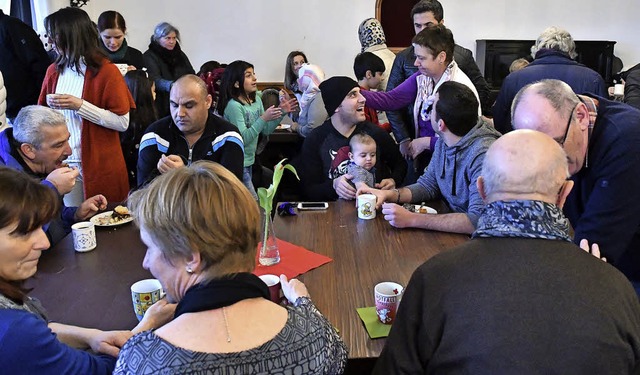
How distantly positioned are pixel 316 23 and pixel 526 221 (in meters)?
6.75

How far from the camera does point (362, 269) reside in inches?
71.1

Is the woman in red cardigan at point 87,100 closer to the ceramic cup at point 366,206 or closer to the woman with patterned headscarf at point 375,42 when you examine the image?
the ceramic cup at point 366,206

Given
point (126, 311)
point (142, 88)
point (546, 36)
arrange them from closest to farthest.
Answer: point (126, 311)
point (546, 36)
point (142, 88)

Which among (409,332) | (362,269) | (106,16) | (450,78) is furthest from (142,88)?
(409,332)

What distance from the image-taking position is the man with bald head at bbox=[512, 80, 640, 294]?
179 centimetres

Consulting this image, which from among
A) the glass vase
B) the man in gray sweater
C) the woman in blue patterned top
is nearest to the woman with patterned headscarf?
the man in gray sweater

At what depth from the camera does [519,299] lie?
112 cm

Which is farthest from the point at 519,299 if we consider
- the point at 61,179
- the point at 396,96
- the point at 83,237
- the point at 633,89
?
the point at 633,89

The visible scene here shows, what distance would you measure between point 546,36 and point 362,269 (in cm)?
224

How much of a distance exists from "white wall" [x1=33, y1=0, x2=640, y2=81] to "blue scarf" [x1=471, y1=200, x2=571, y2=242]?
261 inches

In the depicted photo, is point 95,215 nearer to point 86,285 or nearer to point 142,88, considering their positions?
point 86,285

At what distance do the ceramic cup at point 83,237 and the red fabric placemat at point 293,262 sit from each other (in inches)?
24.9

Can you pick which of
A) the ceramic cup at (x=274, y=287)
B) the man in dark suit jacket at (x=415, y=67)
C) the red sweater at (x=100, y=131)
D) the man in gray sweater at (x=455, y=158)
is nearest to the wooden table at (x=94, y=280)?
the ceramic cup at (x=274, y=287)

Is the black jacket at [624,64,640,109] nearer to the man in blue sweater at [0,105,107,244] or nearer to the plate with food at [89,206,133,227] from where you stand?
the plate with food at [89,206,133,227]
